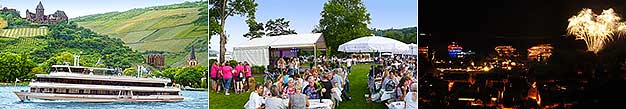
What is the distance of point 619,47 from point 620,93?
38 centimetres

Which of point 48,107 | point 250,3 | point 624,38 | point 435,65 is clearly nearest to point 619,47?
point 624,38

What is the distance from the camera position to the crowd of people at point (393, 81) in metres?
5.75

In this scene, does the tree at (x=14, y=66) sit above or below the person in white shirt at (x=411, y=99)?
above

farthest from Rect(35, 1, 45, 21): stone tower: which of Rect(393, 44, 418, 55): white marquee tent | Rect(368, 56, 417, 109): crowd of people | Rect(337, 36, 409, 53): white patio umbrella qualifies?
Rect(393, 44, 418, 55): white marquee tent

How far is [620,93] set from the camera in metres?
5.67

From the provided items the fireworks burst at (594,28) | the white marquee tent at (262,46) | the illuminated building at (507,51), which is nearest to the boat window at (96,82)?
the white marquee tent at (262,46)

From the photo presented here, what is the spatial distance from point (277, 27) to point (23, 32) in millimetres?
2114

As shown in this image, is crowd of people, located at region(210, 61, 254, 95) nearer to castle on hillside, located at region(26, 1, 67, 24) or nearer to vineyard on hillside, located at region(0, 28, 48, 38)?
castle on hillside, located at region(26, 1, 67, 24)

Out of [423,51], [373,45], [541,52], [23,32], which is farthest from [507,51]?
[23,32]

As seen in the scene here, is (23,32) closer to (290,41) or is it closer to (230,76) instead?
(230,76)

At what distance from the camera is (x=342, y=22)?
5.91 m

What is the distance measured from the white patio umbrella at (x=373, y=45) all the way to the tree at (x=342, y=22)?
4 cm

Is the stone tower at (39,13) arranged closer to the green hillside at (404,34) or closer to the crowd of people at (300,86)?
the crowd of people at (300,86)

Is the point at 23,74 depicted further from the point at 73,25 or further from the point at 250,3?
the point at 250,3
